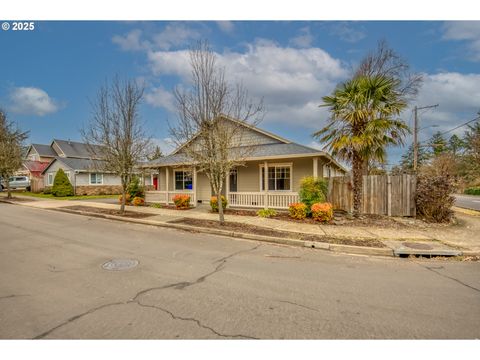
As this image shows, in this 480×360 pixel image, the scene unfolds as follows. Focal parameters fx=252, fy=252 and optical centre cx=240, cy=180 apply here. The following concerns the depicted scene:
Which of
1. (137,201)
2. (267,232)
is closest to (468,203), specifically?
(267,232)

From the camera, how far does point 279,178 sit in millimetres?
14695

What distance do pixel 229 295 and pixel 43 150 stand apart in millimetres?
52702

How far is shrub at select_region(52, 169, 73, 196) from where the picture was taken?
84.4 feet

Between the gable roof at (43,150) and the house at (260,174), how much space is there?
3717cm

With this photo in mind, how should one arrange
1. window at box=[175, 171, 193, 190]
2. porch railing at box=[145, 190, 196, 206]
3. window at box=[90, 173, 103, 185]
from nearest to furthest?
porch railing at box=[145, 190, 196, 206], window at box=[175, 171, 193, 190], window at box=[90, 173, 103, 185]

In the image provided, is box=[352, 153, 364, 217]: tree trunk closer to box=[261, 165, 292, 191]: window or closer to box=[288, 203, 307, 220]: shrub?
box=[288, 203, 307, 220]: shrub

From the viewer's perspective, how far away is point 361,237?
8.03m

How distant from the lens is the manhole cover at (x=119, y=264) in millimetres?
5158

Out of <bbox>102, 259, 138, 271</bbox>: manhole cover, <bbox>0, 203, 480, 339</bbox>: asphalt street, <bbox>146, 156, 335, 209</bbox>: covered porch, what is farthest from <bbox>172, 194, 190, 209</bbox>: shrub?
<bbox>102, 259, 138, 271</bbox>: manhole cover

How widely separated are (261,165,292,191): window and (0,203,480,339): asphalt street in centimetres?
788

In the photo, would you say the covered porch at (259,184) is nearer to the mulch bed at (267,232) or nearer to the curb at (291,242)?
the mulch bed at (267,232)

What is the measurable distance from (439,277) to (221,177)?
24.3 feet

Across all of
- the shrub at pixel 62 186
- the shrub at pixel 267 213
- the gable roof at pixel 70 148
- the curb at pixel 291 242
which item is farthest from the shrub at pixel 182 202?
the gable roof at pixel 70 148

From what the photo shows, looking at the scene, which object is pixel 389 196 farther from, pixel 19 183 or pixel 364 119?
pixel 19 183
